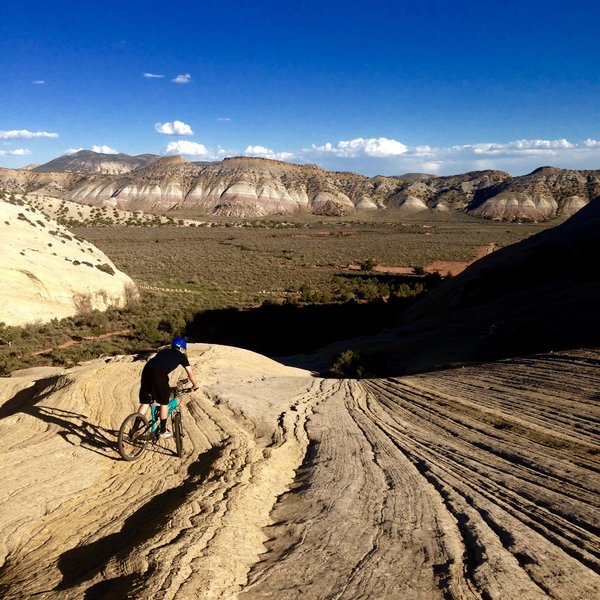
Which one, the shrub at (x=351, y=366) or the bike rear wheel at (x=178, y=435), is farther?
the shrub at (x=351, y=366)

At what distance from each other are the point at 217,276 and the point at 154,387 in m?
38.5

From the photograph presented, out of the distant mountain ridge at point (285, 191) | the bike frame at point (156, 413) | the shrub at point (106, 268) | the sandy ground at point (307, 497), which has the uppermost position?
the distant mountain ridge at point (285, 191)

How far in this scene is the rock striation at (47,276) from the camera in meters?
24.0

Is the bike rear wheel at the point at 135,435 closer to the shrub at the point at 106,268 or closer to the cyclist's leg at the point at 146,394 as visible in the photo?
the cyclist's leg at the point at 146,394

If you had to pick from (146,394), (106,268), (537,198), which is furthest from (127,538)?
(537,198)

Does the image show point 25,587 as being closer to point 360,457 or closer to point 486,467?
point 360,457

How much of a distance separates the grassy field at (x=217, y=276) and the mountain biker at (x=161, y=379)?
13.0m

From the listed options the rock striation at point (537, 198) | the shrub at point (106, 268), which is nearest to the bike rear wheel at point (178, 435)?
the shrub at point (106, 268)

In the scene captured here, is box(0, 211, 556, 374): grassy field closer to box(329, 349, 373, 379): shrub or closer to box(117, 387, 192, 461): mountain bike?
box(329, 349, 373, 379): shrub

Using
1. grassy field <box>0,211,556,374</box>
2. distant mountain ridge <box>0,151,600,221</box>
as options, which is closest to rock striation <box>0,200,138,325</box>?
grassy field <box>0,211,556,374</box>

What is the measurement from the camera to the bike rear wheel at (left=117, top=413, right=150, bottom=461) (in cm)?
696

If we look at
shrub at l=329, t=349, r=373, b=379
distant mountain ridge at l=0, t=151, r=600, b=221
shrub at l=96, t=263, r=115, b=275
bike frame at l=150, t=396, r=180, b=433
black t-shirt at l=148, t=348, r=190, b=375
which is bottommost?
shrub at l=329, t=349, r=373, b=379

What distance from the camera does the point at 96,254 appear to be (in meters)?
34.9

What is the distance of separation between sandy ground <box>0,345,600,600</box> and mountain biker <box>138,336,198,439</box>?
0.64 metres
